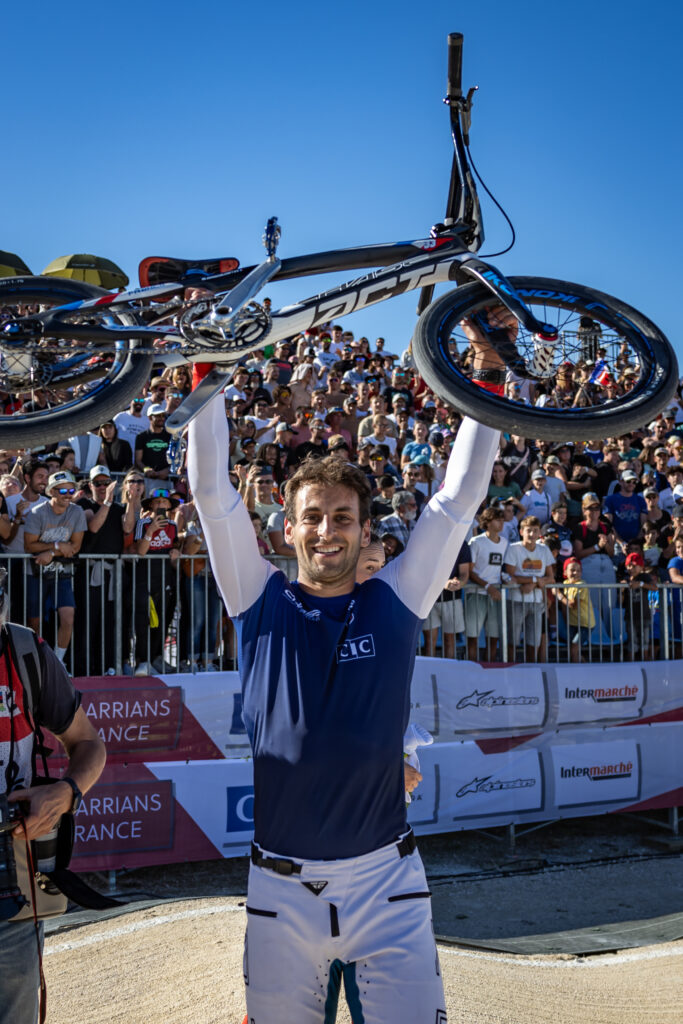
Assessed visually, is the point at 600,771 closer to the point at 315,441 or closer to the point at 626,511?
the point at 626,511

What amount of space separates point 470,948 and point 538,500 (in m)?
5.71

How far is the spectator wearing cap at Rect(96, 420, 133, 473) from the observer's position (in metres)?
9.49

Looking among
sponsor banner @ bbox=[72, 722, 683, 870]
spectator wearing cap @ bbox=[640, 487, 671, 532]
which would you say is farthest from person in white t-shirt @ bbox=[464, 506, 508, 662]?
spectator wearing cap @ bbox=[640, 487, 671, 532]

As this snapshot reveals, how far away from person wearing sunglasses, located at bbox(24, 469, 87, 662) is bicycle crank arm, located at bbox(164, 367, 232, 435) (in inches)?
183

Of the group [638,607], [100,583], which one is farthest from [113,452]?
[638,607]

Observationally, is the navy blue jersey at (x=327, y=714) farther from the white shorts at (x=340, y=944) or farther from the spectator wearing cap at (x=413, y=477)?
the spectator wearing cap at (x=413, y=477)

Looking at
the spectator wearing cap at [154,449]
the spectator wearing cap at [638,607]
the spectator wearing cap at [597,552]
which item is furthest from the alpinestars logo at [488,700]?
the spectator wearing cap at [154,449]

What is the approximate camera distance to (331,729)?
2.61m

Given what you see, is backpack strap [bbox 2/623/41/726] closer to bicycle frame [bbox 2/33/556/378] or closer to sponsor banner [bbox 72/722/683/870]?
bicycle frame [bbox 2/33/556/378]

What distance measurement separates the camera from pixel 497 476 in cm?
1077

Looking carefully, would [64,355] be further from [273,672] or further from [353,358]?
[353,358]

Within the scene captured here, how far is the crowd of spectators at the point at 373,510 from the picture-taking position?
756 cm

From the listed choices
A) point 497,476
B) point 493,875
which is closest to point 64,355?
point 493,875

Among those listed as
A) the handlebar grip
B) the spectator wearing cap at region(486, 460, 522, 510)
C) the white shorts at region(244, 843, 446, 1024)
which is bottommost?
the white shorts at region(244, 843, 446, 1024)
